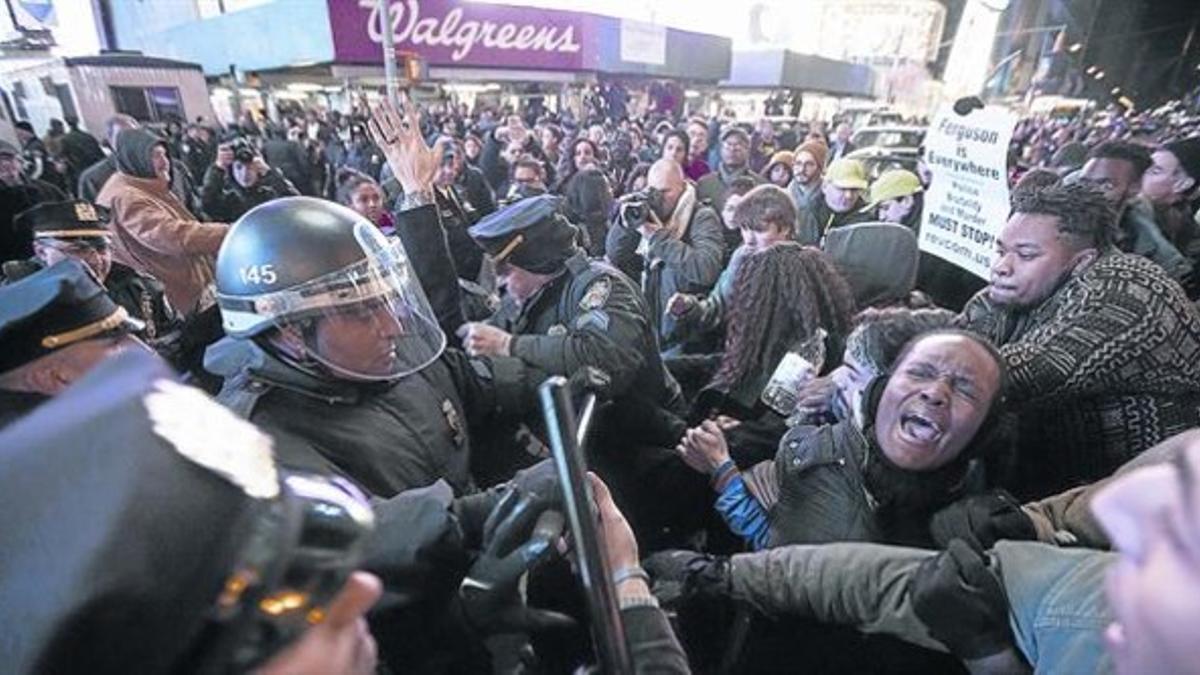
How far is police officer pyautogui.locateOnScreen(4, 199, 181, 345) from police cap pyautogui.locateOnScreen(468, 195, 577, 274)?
5.66 ft

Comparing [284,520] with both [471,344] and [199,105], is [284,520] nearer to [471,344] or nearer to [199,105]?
[471,344]

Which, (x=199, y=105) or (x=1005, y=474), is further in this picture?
(x=199, y=105)

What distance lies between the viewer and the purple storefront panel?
1269 cm

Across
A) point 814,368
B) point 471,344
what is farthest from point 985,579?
point 471,344

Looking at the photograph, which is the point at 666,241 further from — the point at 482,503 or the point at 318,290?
the point at 482,503

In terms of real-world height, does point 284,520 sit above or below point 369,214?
above

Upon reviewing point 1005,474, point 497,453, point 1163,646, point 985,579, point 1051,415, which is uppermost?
point 1163,646

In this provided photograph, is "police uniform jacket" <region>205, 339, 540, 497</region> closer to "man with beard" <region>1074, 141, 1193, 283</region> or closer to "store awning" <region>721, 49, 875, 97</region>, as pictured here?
"man with beard" <region>1074, 141, 1193, 283</region>

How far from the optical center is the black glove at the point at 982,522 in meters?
1.51

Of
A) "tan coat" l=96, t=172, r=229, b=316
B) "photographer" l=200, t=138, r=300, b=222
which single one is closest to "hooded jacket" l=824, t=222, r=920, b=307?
"tan coat" l=96, t=172, r=229, b=316

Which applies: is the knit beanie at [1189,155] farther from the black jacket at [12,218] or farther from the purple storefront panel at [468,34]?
the purple storefront panel at [468,34]

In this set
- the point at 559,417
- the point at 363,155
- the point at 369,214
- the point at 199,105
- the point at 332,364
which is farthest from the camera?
the point at 199,105

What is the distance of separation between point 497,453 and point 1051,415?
207cm

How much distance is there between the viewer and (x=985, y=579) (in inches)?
49.3
